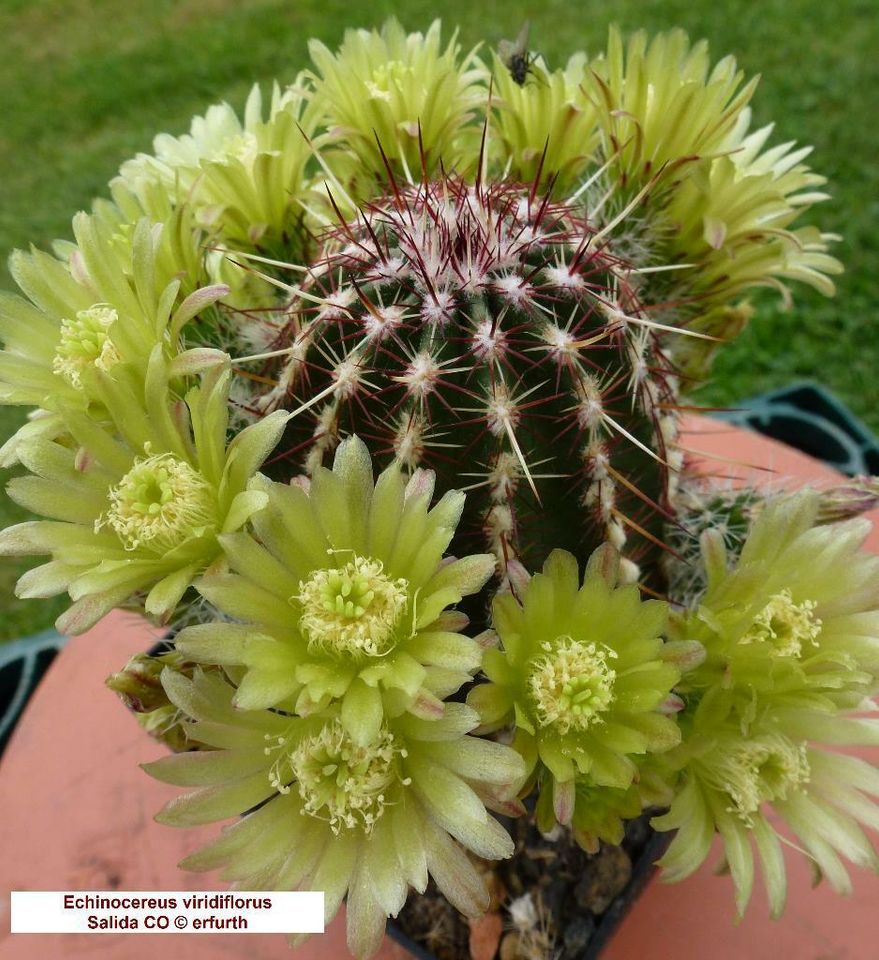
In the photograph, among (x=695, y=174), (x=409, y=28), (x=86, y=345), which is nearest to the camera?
(x=86, y=345)

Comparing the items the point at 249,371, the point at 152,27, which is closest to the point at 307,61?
the point at 152,27

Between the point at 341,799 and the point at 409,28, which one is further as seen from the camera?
the point at 409,28

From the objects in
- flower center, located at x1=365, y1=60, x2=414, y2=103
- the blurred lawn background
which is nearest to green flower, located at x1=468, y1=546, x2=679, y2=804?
flower center, located at x1=365, y1=60, x2=414, y2=103

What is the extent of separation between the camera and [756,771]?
1.72 feet

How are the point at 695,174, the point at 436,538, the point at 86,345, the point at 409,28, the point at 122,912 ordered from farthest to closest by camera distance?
1. the point at 409,28
2. the point at 122,912
3. the point at 695,174
4. the point at 86,345
5. the point at 436,538

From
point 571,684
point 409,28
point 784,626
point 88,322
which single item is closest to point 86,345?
point 88,322

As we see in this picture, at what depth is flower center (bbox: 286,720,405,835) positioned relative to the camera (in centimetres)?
46

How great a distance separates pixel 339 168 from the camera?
755 mm

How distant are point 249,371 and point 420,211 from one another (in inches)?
7.3

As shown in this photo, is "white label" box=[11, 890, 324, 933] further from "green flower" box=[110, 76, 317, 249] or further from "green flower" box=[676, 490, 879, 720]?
"green flower" box=[110, 76, 317, 249]

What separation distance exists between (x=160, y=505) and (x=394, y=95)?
0.40 metres

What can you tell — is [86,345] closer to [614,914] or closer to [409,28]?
[614,914]

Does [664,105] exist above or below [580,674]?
above

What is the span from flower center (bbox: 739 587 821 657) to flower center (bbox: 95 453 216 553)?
0.32m
